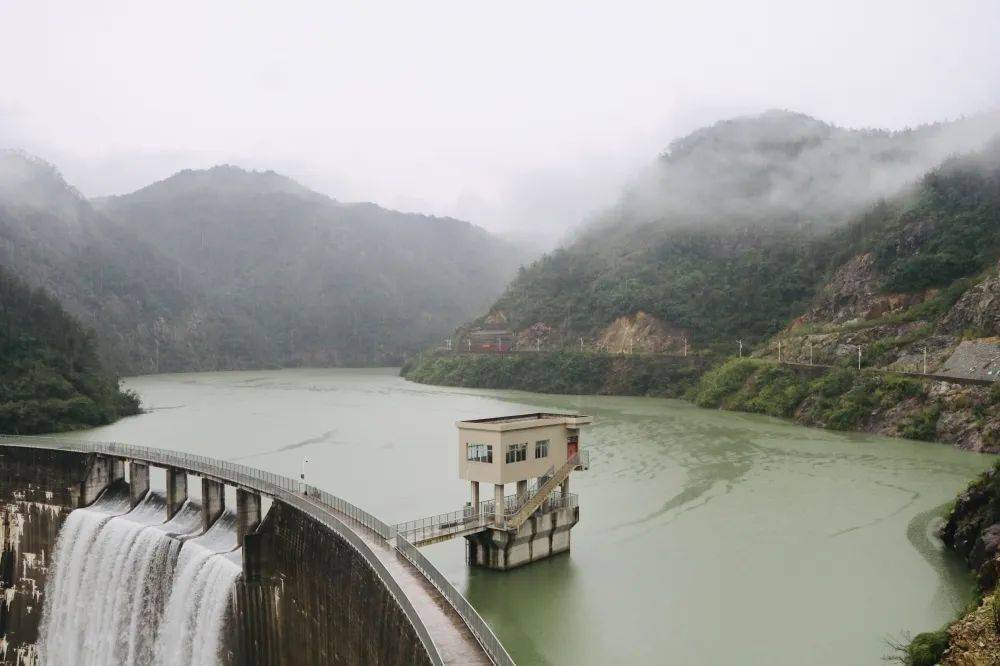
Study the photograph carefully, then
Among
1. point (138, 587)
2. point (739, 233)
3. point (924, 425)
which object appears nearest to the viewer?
point (138, 587)

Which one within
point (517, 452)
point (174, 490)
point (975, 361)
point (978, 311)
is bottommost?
point (174, 490)

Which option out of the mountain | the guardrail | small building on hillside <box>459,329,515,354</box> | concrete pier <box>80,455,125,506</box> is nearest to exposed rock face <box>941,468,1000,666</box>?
the guardrail

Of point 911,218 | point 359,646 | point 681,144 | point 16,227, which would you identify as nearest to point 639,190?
point 681,144

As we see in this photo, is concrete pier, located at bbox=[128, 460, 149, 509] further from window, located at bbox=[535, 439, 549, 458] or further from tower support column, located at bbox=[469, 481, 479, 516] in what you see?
window, located at bbox=[535, 439, 549, 458]

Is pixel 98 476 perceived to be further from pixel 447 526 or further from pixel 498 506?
pixel 498 506

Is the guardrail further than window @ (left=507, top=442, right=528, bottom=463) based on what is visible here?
No

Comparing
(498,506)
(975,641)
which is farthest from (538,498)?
(975,641)

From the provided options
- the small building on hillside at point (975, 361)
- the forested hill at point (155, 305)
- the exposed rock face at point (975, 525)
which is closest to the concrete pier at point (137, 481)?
the exposed rock face at point (975, 525)
